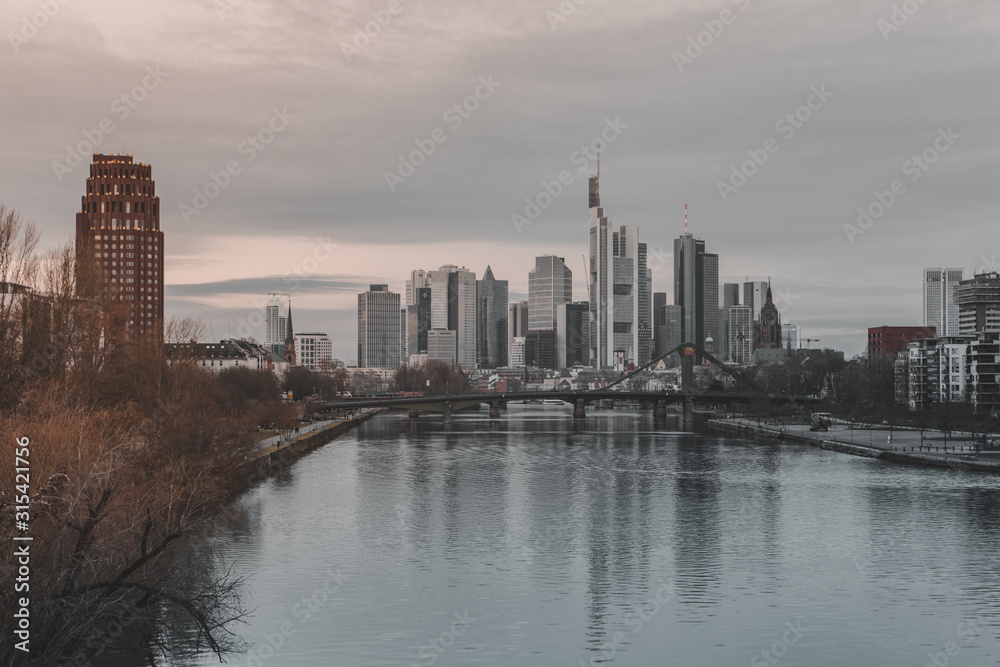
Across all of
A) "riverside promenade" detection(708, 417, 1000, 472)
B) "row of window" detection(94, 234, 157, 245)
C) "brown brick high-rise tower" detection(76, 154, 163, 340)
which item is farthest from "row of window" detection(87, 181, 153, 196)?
"riverside promenade" detection(708, 417, 1000, 472)

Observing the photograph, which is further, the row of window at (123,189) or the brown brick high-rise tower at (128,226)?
the row of window at (123,189)

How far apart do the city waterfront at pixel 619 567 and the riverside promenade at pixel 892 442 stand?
363cm

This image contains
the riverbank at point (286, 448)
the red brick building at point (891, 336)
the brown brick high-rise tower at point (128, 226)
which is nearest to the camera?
the riverbank at point (286, 448)

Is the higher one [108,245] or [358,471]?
[108,245]

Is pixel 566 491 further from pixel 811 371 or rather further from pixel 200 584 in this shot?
pixel 811 371

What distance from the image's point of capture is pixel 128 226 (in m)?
117

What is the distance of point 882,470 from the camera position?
49625 mm

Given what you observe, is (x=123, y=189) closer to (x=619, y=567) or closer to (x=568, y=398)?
(x=568, y=398)

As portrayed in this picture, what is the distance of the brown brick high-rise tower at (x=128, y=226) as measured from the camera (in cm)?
11381

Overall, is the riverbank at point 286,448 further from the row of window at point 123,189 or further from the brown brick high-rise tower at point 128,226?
the row of window at point 123,189

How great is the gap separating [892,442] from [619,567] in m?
44.7

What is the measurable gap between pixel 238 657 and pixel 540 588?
7.59m

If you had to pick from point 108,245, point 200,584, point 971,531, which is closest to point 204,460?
point 200,584

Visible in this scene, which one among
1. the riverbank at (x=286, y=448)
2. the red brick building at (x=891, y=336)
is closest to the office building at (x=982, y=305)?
the red brick building at (x=891, y=336)
